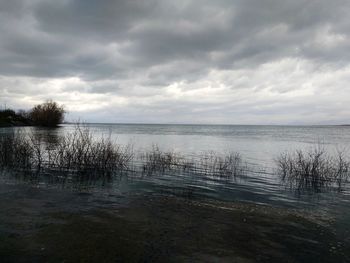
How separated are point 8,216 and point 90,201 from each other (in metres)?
3.02

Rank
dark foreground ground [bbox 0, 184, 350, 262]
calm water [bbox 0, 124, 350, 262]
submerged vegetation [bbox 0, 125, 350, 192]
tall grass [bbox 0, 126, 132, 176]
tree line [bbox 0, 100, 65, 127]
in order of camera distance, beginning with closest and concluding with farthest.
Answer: dark foreground ground [bbox 0, 184, 350, 262] → calm water [bbox 0, 124, 350, 262] → submerged vegetation [bbox 0, 125, 350, 192] → tall grass [bbox 0, 126, 132, 176] → tree line [bbox 0, 100, 65, 127]

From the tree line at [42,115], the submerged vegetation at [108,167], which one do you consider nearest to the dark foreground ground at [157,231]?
the submerged vegetation at [108,167]

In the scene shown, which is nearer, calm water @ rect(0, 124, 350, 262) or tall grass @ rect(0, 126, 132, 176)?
calm water @ rect(0, 124, 350, 262)

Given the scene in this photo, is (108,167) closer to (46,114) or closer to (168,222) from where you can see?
(168,222)

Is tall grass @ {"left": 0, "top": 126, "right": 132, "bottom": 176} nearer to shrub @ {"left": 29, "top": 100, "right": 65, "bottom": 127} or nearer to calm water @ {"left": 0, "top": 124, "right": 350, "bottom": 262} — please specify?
calm water @ {"left": 0, "top": 124, "right": 350, "bottom": 262}

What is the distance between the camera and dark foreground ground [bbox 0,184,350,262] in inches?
269

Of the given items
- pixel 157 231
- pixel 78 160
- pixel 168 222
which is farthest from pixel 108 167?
pixel 157 231

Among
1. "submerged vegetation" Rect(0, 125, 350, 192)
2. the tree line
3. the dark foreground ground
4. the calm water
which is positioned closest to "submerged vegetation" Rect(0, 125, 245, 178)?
"submerged vegetation" Rect(0, 125, 350, 192)

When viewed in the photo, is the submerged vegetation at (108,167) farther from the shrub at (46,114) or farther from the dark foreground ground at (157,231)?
the shrub at (46,114)

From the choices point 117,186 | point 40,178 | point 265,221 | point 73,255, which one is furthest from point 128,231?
point 40,178

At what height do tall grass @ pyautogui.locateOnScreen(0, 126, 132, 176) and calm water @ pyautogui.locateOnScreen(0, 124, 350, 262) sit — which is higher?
tall grass @ pyautogui.locateOnScreen(0, 126, 132, 176)

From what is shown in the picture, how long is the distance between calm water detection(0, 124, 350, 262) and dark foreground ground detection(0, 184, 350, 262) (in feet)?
0.08

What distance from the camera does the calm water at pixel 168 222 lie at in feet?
22.9

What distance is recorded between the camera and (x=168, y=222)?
922 cm
